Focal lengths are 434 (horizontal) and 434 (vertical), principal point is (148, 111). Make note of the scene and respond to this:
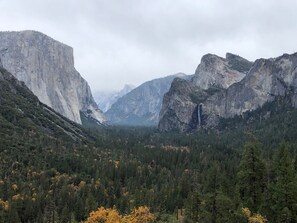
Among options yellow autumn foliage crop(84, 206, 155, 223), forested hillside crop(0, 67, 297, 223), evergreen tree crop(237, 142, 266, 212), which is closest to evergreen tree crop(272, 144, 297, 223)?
forested hillside crop(0, 67, 297, 223)

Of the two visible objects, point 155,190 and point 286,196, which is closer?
point 286,196

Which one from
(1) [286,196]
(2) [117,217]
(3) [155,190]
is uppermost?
(1) [286,196]

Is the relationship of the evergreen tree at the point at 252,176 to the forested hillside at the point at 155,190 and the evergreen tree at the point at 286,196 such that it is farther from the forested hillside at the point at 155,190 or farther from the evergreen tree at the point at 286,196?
the evergreen tree at the point at 286,196

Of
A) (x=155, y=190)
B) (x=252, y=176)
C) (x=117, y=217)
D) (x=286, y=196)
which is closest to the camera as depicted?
(x=286, y=196)

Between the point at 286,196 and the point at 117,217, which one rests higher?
the point at 286,196

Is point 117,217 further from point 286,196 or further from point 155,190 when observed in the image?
point 155,190

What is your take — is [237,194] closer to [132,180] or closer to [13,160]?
[132,180]

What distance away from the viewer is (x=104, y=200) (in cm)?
15412

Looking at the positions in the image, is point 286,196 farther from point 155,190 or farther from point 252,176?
point 155,190

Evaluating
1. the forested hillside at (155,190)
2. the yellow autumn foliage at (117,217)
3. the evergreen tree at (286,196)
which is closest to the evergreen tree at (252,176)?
the forested hillside at (155,190)

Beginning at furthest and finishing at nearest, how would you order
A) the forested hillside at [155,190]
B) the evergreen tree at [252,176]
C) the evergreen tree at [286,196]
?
the evergreen tree at [252,176]
the forested hillside at [155,190]
the evergreen tree at [286,196]

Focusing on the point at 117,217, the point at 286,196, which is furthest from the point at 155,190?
the point at 286,196

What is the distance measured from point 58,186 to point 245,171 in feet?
324

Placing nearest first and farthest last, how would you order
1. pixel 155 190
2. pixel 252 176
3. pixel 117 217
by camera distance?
pixel 252 176
pixel 117 217
pixel 155 190
